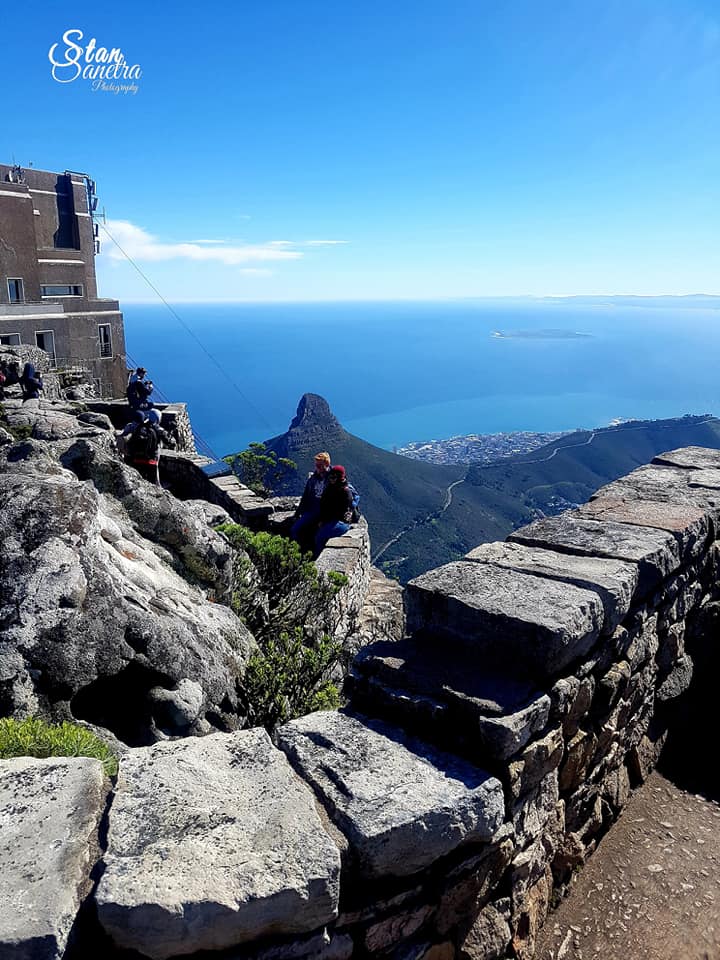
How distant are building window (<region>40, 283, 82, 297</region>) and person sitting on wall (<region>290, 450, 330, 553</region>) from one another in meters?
21.3

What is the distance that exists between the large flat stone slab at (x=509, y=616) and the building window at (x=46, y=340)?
2275 cm

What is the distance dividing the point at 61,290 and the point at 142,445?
66.8 ft

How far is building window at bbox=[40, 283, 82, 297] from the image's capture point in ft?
82.5

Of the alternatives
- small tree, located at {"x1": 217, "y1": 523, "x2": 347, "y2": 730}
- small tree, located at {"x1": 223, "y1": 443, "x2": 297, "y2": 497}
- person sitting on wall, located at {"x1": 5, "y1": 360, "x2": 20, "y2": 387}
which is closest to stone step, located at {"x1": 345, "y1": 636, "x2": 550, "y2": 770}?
small tree, located at {"x1": 217, "y1": 523, "x2": 347, "y2": 730}

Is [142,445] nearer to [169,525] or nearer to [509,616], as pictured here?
[169,525]

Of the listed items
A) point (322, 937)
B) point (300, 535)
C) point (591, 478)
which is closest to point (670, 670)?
point (322, 937)

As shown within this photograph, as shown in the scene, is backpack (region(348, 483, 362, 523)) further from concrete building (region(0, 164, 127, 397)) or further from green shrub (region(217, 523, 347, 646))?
concrete building (region(0, 164, 127, 397))

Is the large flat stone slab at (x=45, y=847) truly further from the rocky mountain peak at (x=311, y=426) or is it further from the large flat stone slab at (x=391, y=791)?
the rocky mountain peak at (x=311, y=426)

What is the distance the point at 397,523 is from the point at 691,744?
1865 inches

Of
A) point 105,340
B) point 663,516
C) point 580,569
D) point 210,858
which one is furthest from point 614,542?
point 105,340

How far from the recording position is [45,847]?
153 centimetres

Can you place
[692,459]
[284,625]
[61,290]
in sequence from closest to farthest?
[692,459], [284,625], [61,290]

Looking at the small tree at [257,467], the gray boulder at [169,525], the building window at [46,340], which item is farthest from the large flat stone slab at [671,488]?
the building window at [46,340]

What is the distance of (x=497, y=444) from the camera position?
120875mm
